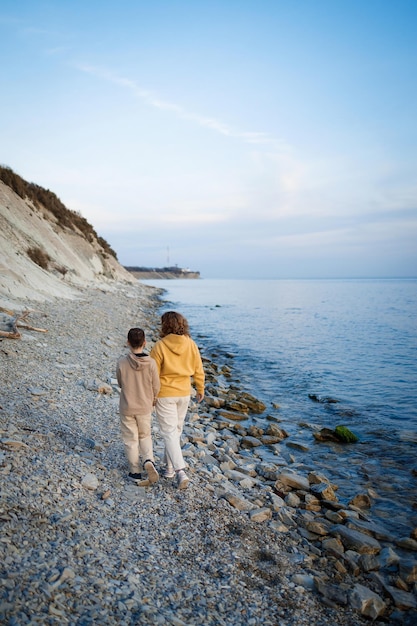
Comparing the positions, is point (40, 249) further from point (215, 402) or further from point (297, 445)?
point (297, 445)

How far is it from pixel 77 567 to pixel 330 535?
3365 mm

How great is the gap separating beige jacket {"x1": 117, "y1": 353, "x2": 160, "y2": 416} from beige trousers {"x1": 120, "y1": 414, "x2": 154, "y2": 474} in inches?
5.6

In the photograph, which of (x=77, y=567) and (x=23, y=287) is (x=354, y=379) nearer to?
(x=77, y=567)

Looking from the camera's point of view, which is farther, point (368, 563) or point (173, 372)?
point (173, 372)

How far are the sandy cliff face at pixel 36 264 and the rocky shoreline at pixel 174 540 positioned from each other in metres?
10.5

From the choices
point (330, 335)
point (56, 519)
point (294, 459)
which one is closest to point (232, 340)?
point (330, 335)

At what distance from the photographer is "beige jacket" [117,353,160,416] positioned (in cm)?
491

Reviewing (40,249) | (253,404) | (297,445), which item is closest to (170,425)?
(297,445)

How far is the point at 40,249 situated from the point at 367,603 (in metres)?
29.2

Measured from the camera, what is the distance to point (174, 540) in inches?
162

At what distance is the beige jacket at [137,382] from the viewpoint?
491 cm

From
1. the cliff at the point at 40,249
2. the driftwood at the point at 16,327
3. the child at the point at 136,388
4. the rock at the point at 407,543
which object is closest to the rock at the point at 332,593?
the rock at the point at 407,543

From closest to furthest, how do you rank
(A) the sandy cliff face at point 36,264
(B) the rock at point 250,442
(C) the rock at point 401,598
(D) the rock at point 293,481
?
(C) the rock at point 401,598 → (D) the rock at point 293,481 → (B) the rock at point 250,442 → (A) the sandy cliff face at point 36,264

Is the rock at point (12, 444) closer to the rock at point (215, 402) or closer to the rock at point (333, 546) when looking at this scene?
the rock at point (333, 546)
